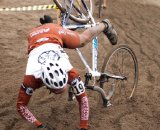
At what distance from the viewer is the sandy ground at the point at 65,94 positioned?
6328 millimetres

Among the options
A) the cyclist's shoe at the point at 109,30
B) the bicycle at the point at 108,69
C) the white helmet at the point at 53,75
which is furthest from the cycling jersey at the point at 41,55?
the bicycle at the point at 108,69

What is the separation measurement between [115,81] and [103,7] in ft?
24.7

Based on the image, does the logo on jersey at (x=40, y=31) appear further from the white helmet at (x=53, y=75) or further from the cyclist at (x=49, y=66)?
the white helmet at (x=53, y=75)

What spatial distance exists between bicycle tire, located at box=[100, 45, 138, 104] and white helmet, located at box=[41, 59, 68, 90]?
203cm

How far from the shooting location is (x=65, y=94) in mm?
7234

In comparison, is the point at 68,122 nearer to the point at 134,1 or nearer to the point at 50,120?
the point at 50,120

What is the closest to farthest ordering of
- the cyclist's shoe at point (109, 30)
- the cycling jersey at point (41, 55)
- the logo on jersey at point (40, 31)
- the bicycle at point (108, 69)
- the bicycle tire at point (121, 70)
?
1. the cycling jersey at point (41, 55)
2. the logo on jersey at point (40, 31)
3. the cyclist's shoe at point (109, 30)
4. the bicycle at point (108, 69)
5. the bicycle tire at point (121, 70)

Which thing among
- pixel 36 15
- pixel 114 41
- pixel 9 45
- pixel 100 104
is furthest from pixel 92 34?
pixel 36 15

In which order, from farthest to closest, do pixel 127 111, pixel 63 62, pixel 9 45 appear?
pixel 9 45 → pixel 127 111 → pixel 63 62

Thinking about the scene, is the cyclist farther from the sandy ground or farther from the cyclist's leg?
the sandy ground

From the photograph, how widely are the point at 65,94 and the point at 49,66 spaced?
2.79 m

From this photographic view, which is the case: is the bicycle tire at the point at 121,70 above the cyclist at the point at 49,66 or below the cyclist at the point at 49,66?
below

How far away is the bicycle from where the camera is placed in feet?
20.6

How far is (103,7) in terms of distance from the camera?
557 inches
